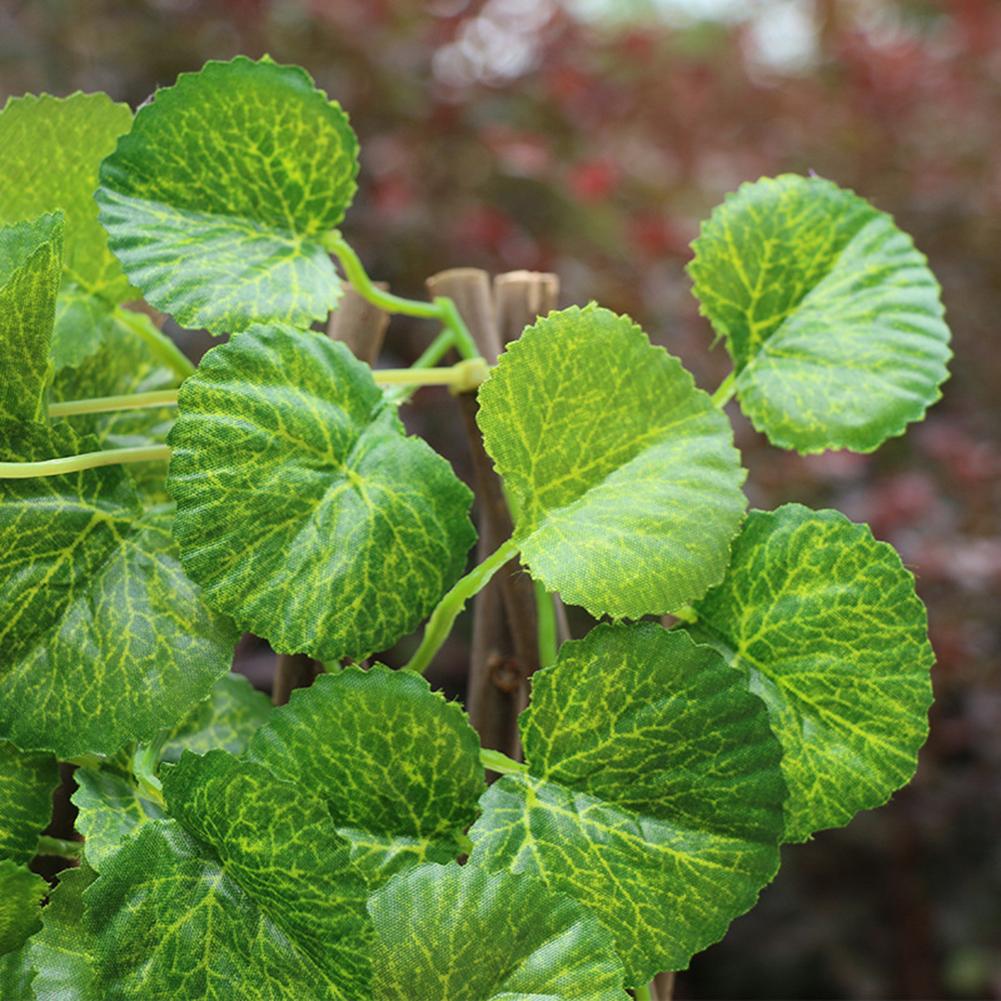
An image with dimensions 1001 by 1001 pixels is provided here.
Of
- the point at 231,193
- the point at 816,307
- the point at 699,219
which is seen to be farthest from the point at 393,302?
the point at 699,219

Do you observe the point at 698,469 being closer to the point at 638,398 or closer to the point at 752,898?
the point at 638,398

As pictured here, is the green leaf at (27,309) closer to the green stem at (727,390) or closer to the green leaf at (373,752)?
the green leaf at (373,752)

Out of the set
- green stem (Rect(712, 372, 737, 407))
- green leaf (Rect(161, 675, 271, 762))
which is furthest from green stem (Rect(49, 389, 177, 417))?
green stem (Rect(712, 372, 737, 407))

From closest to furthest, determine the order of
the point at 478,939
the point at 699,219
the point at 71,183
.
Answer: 1. the point at 478,939
2. the point at 71,183
3. the point at 699,219

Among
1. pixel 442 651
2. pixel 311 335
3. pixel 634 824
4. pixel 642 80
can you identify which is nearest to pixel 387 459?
pixel 311 335

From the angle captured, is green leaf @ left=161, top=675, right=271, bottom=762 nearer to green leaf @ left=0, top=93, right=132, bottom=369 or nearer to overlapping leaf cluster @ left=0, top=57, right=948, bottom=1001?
overlapping leaf cluster @ left=0, top=57, right=948, bottom=1001

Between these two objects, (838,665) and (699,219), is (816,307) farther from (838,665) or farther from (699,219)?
(699,219)
